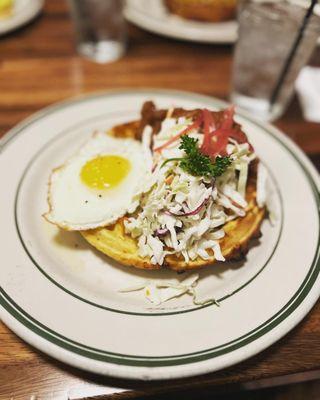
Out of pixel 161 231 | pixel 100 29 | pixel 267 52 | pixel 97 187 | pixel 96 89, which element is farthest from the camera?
pixel 100 29

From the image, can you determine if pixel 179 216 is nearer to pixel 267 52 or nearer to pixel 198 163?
pixel 198 163

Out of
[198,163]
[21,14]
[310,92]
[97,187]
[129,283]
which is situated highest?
[198,163]

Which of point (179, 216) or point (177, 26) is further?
point (177, 26)

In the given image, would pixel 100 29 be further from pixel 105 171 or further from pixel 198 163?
pixel 198 163

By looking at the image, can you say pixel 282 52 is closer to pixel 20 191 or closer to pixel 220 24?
pixel 220 24

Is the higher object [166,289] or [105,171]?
[105,171]

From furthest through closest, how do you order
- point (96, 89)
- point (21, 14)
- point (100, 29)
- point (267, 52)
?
point (21, 14), point (100, 29), point (96, 89), point (267, 52)

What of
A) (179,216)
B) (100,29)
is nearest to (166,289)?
(179,216)

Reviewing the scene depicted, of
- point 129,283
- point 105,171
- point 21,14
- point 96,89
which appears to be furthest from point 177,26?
point 129,283

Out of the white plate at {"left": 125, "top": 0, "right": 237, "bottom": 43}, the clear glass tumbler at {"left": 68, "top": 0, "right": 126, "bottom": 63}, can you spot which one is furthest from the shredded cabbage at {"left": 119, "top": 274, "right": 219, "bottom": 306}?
the white plate at {"left": 125, "top": 0, "right": 237, "bottom": 43}
